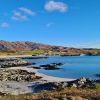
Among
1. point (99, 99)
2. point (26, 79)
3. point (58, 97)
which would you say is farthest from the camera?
point (26, 79)

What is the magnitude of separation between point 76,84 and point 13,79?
66.3 ft

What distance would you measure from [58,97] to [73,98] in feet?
5.90

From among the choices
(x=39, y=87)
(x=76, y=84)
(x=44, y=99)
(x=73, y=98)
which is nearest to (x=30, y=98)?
(x=44, y=99)

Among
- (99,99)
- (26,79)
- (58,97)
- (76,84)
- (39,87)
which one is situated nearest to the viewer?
(99,99)

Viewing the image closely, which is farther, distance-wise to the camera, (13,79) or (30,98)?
(13,79)

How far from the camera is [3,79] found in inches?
2256

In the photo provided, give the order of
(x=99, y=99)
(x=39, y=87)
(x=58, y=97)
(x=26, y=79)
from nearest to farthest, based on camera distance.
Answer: (x=99, y=99), (x=58, y=97), (x=39, y=87), (x=26, y=79)

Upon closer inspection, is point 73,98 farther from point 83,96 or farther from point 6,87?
point 6,87

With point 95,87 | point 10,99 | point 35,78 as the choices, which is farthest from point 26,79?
point 10,99

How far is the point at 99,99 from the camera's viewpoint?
73.0 ft

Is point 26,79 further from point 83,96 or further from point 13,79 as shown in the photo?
point 83,96

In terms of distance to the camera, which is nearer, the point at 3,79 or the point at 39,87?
the point at 39,87

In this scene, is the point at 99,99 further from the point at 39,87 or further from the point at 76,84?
the point at 39,87

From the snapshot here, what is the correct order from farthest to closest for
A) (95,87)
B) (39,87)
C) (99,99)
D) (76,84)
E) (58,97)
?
(39,87) < (76,84) < (95,87) < (58,97) < (99,99)
